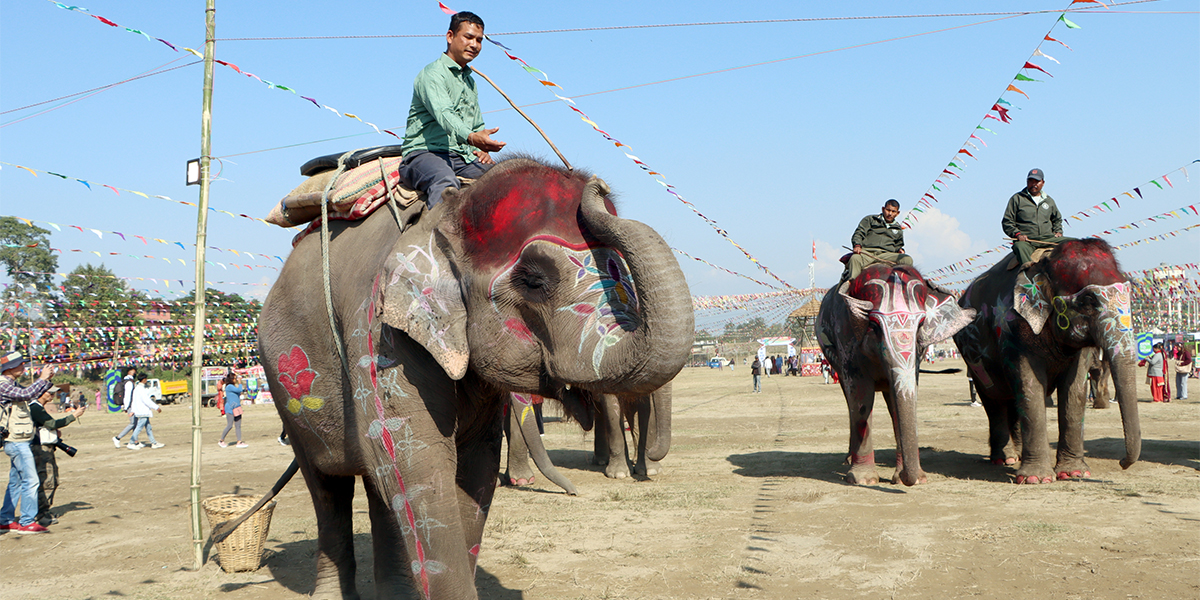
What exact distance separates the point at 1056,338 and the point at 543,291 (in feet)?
27.4

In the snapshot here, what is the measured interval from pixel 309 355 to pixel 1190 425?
16.1m

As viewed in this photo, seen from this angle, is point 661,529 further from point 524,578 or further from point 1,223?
point 1,223

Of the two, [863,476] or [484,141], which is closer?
[484,141]

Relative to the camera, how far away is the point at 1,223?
4284cm

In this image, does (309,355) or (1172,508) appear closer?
(309,355)

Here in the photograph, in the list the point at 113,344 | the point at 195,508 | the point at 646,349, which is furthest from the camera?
the point at 113,344

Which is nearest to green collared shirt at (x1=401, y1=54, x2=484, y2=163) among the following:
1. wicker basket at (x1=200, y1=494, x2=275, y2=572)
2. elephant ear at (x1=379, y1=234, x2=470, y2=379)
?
elephant ear at (x1=379, y1=234, x2=470, y2=379)

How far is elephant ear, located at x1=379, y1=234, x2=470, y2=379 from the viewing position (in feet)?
11.1

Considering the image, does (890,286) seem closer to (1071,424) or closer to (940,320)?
(940,320)

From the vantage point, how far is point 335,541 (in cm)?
525

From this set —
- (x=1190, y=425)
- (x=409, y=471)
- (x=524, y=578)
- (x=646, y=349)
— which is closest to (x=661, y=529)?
(x=524, y=578)

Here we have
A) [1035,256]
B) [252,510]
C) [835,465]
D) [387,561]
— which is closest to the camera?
[387,561]

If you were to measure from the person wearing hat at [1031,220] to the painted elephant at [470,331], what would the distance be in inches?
315

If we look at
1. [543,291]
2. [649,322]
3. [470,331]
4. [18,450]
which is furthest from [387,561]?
[18,450]
